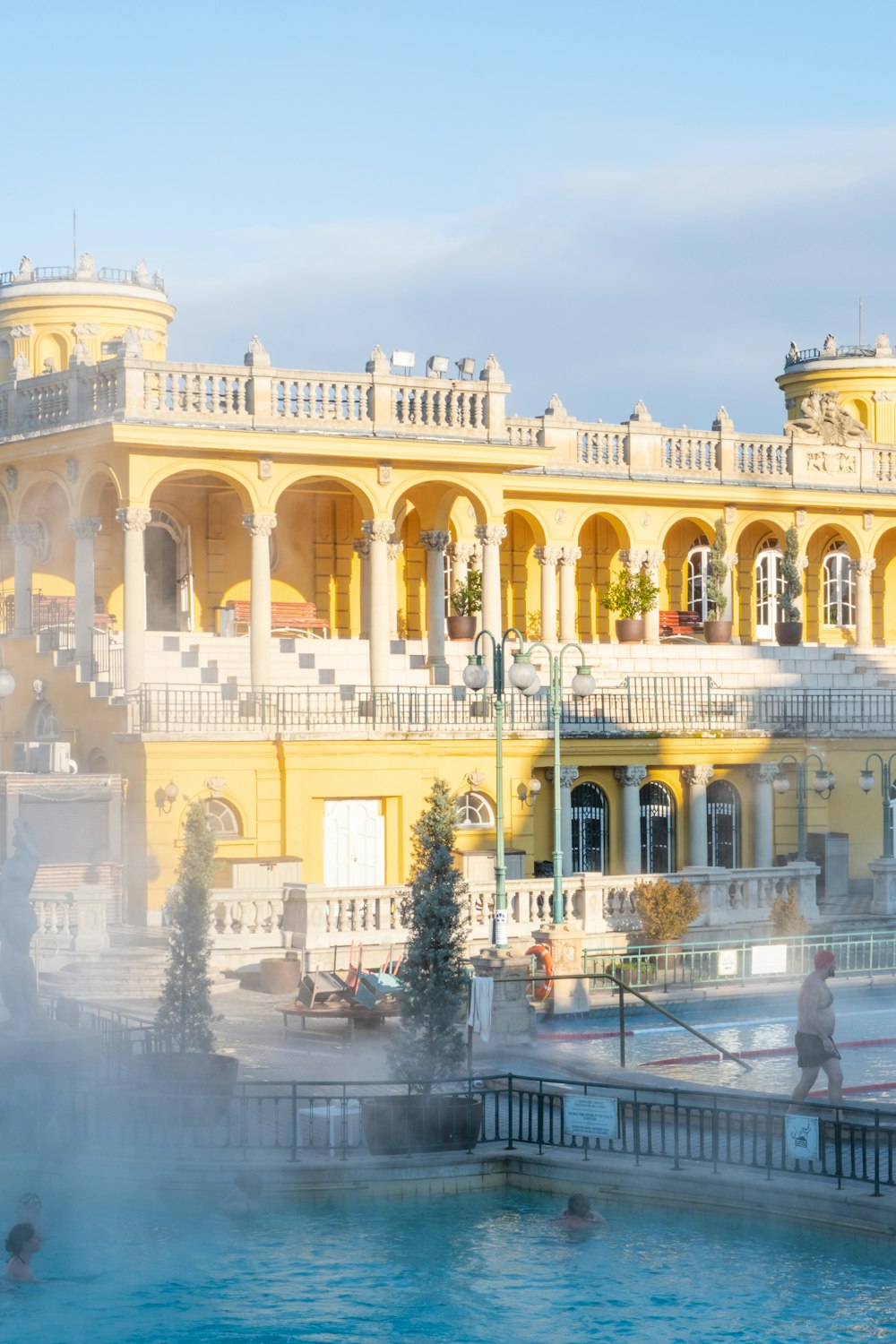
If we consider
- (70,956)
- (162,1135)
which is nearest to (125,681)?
(70,956)

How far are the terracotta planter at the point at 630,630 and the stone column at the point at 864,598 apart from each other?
613 centimetres

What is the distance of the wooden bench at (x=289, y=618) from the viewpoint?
1697 inches

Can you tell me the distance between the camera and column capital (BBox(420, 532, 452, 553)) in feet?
137

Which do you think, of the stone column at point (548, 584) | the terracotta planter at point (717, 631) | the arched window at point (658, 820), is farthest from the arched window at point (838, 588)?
the arched window at point (658, 820)

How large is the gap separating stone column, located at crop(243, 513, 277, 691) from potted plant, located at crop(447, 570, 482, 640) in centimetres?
664

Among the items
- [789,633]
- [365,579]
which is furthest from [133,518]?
[789,633]

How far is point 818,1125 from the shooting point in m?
16.8

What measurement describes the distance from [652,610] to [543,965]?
2040cm

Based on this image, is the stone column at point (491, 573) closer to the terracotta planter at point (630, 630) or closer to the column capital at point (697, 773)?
the column capital at point (697, 773)

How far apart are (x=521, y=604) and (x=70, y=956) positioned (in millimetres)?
21610

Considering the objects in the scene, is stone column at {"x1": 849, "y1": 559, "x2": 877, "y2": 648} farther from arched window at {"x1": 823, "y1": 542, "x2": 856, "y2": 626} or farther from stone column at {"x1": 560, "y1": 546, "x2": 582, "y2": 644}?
stone column at {"x1": 560, "y1": 546, "x2": 582, "y2": 644}

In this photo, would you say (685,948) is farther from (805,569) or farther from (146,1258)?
(805,569)

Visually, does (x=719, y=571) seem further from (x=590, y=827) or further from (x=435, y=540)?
(x=590, y=827)

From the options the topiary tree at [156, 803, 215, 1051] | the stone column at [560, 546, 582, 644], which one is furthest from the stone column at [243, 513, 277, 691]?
the topiary tree at [156, 803, 215, 1051]
